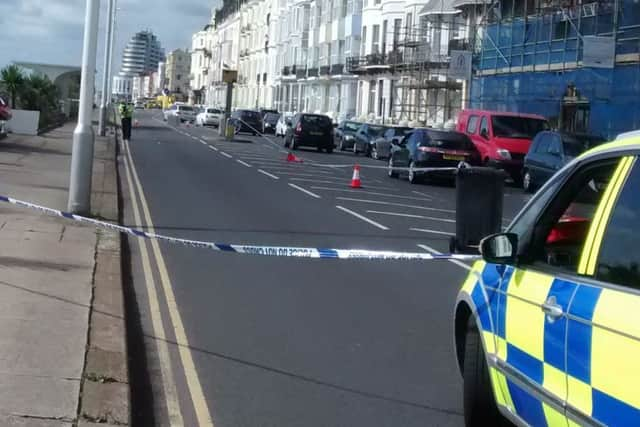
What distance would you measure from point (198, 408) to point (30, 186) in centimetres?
1423

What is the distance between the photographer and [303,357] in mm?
7859

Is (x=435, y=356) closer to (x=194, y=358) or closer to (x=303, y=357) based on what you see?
(x=303, y=357)

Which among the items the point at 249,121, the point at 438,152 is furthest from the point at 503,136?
the point at 249,121

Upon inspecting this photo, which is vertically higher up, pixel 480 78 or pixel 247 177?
pixel 480 78

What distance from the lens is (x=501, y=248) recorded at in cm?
508

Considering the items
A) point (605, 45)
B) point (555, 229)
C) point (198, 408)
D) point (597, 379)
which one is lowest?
point (198, 408)

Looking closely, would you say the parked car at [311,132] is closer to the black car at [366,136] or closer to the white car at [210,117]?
the black car at [366,136]

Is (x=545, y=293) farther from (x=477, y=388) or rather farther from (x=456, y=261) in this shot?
(x=456, y=261)

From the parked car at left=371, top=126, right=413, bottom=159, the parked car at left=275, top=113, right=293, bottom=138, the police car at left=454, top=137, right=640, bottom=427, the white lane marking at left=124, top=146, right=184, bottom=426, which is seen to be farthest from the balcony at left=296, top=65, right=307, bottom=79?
the police car at left=454, top=137, right=640, bottom=427

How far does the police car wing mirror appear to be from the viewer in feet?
16.6

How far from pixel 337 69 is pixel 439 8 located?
23872 millimetres

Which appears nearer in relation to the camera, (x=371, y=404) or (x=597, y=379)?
(x=597, y=379)

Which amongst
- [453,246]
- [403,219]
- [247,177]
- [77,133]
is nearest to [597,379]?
[453,246]

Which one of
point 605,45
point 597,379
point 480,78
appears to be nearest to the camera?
point 597,379
